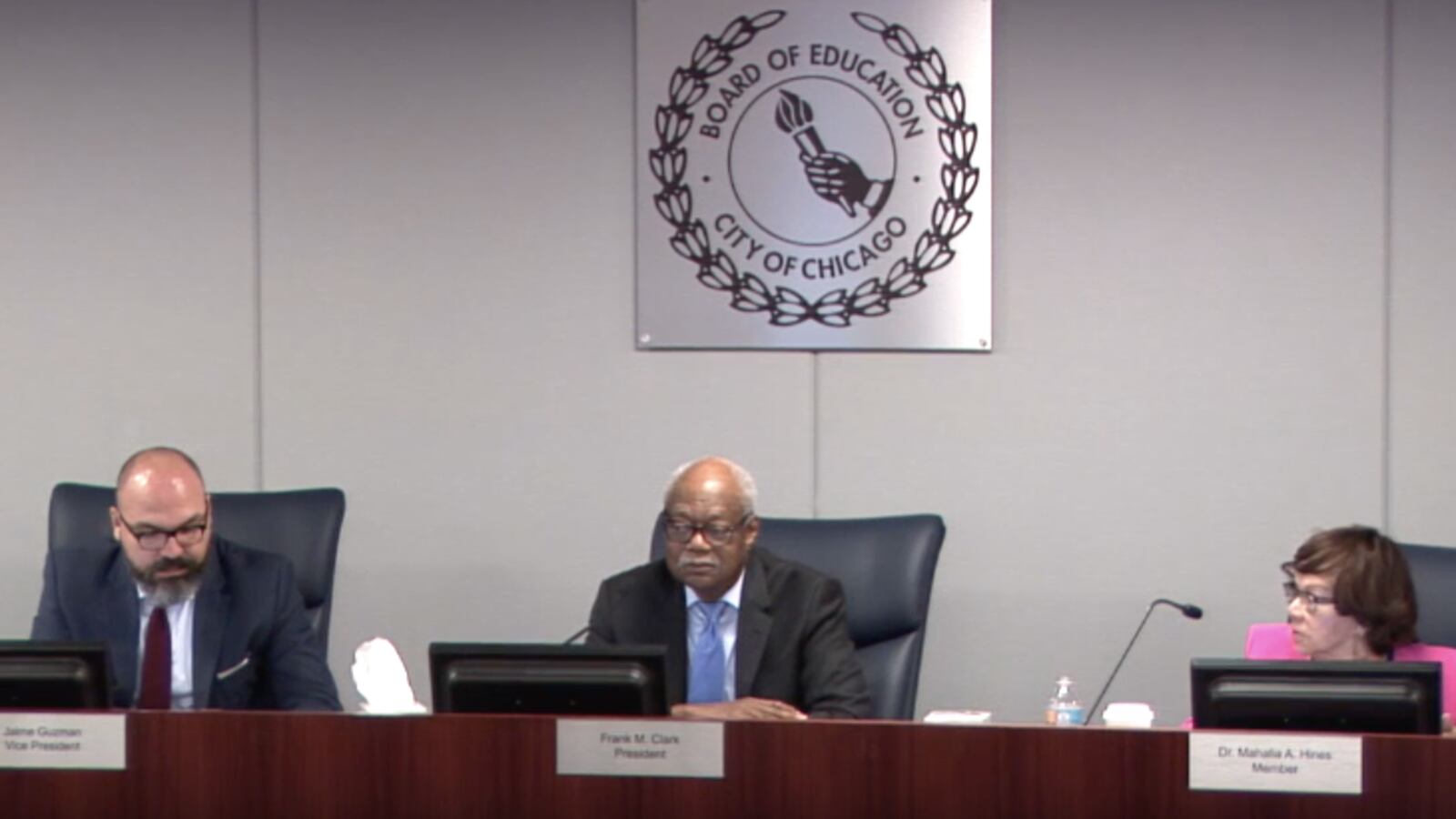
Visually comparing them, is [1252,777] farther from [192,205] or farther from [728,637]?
[192,205]

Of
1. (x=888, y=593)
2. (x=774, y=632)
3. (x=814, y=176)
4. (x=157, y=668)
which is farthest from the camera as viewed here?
(x=814, y=176)

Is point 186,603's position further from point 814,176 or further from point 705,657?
point 814,176

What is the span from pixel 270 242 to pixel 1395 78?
2.63 meters

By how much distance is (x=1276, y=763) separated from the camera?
2443 mm

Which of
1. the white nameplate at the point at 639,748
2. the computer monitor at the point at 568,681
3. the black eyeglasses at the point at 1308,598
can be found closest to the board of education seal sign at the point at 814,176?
the black eyeglasses at the point at 1308,598

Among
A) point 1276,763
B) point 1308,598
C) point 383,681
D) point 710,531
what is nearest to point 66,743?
point 383,681

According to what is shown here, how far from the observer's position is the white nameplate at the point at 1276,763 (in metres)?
2.43

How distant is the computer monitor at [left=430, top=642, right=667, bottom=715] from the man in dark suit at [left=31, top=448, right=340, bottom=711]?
904 mm

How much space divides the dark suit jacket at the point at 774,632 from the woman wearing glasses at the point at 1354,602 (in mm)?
756

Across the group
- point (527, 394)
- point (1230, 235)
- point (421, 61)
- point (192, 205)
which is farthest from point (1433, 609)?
point (192, 205)

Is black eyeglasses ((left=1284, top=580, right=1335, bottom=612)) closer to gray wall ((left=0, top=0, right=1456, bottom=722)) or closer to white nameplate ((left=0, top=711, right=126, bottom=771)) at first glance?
gray wall ((left=0, top=0, right=1456, bottom=722))

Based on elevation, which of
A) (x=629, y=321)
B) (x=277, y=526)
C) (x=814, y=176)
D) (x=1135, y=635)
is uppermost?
(x=814, y=176)

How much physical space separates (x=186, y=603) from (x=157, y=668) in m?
0.28

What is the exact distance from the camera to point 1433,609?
359 centimetres
